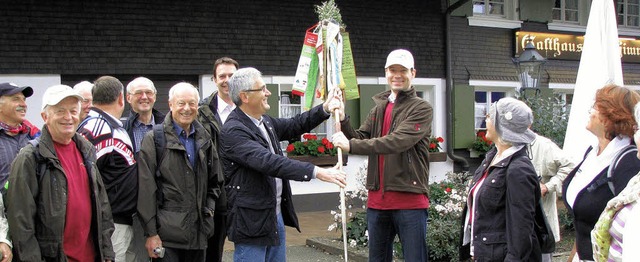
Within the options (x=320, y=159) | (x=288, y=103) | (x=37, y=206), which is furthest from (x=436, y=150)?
(x=37, y=206)

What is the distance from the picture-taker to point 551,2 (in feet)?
45.4

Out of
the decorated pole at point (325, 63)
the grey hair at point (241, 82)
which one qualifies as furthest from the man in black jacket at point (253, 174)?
the decorated pole at point (325, 63)

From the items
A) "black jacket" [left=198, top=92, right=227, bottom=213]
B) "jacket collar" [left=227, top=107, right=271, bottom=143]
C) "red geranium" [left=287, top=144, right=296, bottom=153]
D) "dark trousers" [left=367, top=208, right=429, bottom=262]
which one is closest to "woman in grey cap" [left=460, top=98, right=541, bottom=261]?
"dark trousers" [left=367, top=208, right=429, bottom=262]

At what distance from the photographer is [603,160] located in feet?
11.9

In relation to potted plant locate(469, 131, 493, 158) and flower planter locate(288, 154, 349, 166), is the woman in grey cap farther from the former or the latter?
potted plant locate(469, 131, 493, 158)

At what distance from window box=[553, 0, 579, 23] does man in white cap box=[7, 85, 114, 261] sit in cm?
1237

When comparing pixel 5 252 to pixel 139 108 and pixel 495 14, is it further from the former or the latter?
pixel 495 14

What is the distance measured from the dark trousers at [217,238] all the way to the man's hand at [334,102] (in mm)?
1079

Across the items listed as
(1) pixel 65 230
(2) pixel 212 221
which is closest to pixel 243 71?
(2) pixel 212 221

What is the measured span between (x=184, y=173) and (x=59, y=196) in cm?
84

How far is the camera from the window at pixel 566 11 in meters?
14.4

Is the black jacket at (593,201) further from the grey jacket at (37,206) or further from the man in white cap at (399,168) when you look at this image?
the grey jacket at (37,206)

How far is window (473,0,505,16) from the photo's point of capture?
13414mm

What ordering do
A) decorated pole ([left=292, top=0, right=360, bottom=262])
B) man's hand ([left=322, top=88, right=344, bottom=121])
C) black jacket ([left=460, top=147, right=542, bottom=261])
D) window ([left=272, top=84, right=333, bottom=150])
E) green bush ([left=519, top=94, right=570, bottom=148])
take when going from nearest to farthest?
black jacket ([left=460, top=147, right=542, bottom=261]) < man's hand ([left=322, top=88, right=344, bottom=121]) < decorated pole ([left=292, top=0, right=360, bottom=262]) < green bush ([left=519, top=94, right=570, bottom=148]) < window ([left=272, top=84, right=333, bottom=150])
